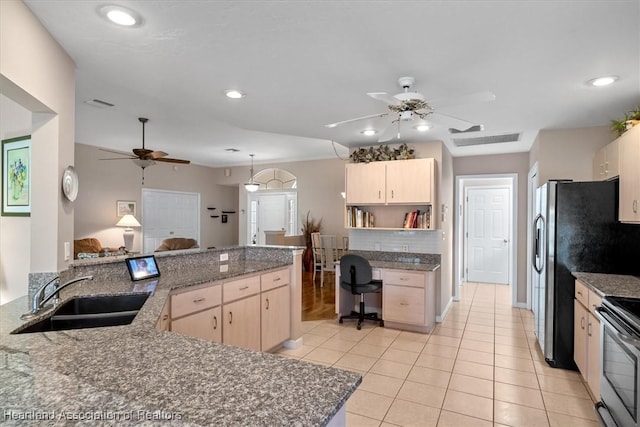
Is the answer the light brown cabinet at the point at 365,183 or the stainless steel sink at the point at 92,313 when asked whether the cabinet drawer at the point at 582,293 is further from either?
the stainless steel sink at the point at 92,313

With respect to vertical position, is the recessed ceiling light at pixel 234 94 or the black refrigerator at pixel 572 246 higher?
the recessed ceiling light at pixel 234 94

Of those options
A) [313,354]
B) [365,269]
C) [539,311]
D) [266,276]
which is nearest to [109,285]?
[266,276]

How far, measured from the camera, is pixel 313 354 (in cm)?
352

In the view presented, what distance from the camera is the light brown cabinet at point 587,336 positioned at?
2.50 metres

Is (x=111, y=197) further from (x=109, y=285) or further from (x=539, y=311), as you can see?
(x=539, y=311)

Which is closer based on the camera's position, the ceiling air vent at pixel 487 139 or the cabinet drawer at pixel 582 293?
the cabinet drawer at pixel 582 293

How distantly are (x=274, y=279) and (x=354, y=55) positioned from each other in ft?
7.07

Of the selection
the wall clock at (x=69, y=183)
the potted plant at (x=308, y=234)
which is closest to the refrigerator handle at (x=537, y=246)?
the wall clock at (x=69, y=183)

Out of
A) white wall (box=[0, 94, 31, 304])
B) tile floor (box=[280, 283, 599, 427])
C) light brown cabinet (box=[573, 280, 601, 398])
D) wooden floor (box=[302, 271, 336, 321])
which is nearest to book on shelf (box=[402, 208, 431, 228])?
tile floor (box=[280, 283, 599, 427])

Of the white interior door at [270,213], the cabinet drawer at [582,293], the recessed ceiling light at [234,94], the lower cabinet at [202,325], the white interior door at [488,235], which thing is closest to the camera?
the lower cabinet at [202,325]

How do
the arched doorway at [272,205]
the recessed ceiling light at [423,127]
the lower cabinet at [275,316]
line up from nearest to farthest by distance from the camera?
the lower cabinet at [275,316]
the recessed ceiling light at [423,127]
the arched doorway at [272,205]

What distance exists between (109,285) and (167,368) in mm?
1618

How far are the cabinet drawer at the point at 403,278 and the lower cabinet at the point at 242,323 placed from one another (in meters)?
1.84

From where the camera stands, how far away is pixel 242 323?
2.99 m
